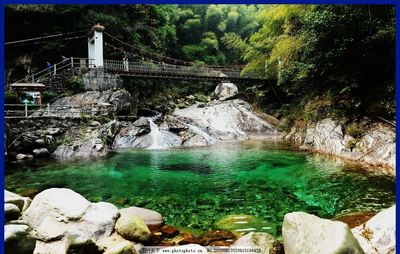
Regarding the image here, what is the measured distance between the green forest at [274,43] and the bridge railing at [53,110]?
1330mm

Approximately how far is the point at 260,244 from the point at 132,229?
5.55ft

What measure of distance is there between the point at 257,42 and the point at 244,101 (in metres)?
5.19

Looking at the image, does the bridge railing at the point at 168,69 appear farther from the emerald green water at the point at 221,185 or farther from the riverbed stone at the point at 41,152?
the riverbed stone at the point at 41,152

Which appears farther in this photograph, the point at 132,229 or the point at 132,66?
the point at 132,66

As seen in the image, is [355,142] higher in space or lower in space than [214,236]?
higher

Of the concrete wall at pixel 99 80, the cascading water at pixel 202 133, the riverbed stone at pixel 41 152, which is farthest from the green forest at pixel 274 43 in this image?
the riverbed stone at pixel 41 152

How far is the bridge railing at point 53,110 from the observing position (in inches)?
402

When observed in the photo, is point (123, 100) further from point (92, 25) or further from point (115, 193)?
point (115, 193)

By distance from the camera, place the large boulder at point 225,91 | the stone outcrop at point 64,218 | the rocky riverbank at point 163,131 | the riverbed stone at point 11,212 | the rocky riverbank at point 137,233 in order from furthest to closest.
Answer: the large boulder at point 225,91
the rocky riverbank at point 163,131
the stone outcrop at point 64,218
the riverbed stone at point 11,212
the rocky riverbank at point 137,233

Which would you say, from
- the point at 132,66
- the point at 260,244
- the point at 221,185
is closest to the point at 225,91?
the point at 132,66

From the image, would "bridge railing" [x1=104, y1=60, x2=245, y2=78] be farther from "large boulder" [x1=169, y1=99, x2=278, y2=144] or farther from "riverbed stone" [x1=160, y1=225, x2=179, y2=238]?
"riverbed stone" [x1=160, y1=225, x2=179, y2=238]

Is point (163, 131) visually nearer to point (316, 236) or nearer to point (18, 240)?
point (18, 240)

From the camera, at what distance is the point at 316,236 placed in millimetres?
3637

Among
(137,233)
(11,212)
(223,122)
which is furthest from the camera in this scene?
(223,122)
